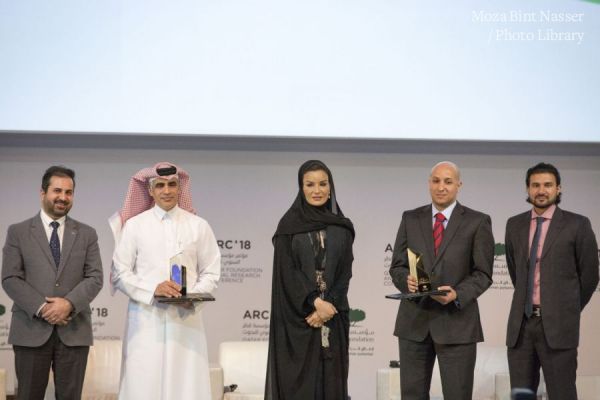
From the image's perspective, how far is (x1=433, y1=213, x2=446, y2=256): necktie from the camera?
4980 mm

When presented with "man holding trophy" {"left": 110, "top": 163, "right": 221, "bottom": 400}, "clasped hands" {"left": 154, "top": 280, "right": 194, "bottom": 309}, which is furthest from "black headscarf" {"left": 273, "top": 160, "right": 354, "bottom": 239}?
"clasped hands" {"left": 154, "top": 280, "right": 194, "bottom": 309}

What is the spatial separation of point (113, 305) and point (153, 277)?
2298 mm

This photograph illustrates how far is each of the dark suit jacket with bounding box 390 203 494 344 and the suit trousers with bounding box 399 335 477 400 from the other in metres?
0.06

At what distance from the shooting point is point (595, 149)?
700 cm

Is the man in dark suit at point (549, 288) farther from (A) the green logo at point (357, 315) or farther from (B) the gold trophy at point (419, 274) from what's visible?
(A) the green logo at point (357, 315)

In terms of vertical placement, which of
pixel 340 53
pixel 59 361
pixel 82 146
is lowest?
pixel 59 361

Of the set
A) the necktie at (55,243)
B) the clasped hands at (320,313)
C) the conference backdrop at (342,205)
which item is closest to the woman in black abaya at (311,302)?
the clasped hands at (320,313)

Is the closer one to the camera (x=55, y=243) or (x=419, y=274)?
(x=419, y=274)

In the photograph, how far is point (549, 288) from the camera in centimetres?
512

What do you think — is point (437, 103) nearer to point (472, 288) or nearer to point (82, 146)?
point (472, 288)

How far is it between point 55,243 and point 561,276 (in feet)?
Result: 9.38

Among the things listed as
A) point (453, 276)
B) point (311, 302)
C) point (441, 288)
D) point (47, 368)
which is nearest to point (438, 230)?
point (453, 276)

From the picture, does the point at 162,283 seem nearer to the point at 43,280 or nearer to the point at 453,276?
the point at 43,280

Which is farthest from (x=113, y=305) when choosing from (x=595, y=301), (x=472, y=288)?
(x=595, y=301)
